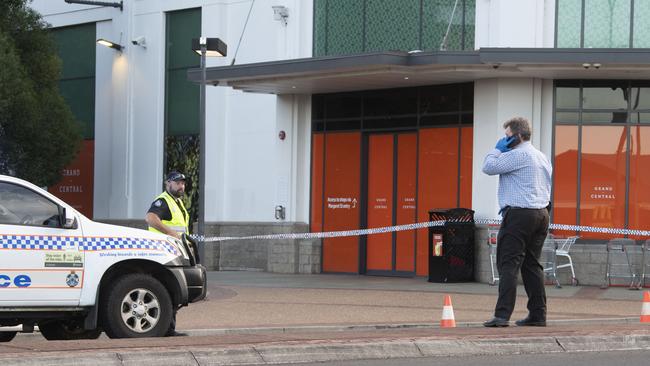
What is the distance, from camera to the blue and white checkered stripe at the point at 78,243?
11383 millimetres

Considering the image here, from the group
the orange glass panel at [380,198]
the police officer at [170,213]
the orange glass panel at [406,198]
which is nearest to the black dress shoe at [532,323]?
the police officer at [170,213]

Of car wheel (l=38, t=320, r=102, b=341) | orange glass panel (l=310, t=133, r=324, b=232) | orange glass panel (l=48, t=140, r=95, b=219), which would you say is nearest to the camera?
car wheel (l=38, t=320, r=102, b=341)

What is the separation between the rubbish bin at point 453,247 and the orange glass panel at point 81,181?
41.1 ft

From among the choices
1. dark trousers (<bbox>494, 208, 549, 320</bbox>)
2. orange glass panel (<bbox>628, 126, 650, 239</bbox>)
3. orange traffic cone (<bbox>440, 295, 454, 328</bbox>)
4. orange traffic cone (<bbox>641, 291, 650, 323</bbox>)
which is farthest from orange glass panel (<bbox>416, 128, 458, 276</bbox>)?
dark trousers (<bbox>494, 208, 549, 320</bbox>)

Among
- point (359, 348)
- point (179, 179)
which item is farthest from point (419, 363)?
point (179, 179)

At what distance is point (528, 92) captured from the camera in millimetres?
22812

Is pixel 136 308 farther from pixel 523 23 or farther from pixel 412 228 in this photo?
pixel 412 228

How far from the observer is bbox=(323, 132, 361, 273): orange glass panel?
25.7 meters

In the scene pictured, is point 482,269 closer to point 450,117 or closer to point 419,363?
point 450,117

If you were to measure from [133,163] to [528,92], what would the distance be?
1194 centimetres

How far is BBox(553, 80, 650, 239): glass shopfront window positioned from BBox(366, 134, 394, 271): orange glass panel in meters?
3.62

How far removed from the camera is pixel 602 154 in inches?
895

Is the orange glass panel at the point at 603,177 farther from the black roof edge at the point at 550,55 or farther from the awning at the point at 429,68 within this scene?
the black roof edge at the point at 550,55

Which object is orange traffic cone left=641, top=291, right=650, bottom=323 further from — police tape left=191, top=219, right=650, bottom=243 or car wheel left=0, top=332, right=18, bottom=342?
police tape left=191, top=219, right=650, bottom=243
